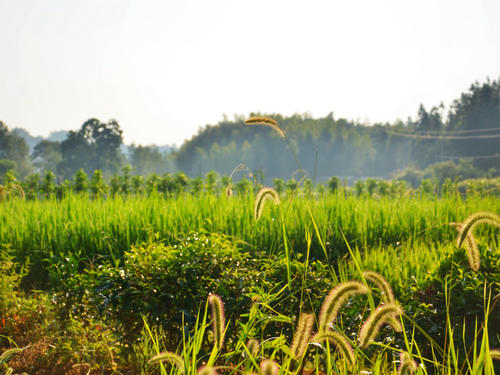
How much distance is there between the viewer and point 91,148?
71625 millimetres

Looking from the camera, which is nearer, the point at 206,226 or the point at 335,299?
the point at 335,299

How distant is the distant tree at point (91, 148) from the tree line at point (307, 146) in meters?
0.15

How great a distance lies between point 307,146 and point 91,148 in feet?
123

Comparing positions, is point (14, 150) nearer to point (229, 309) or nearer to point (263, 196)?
point (229, 309)

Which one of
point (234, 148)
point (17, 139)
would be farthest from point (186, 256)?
point (17, 139)

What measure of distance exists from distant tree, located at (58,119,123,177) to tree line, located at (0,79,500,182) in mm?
153

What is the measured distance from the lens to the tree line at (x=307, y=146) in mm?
58750

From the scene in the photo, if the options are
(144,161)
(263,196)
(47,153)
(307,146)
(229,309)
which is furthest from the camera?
(47,153)

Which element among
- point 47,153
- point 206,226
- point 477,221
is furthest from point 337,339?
point 47,153

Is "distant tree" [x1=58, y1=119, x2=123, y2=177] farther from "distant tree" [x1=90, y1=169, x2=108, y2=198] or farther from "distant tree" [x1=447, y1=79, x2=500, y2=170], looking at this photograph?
"distant tree" [x1=90, y1=169, x2=108, y2=198]

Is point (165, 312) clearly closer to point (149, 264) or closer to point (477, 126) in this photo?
point (149, 264)

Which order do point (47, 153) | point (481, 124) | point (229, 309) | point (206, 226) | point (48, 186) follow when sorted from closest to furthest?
1. point (229, 309)
2. point (206, 226)
3. point (48, 186)
4. point (481, 124)
5. point (47, 153)

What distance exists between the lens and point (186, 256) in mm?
3080

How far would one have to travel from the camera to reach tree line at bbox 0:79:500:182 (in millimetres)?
58750
